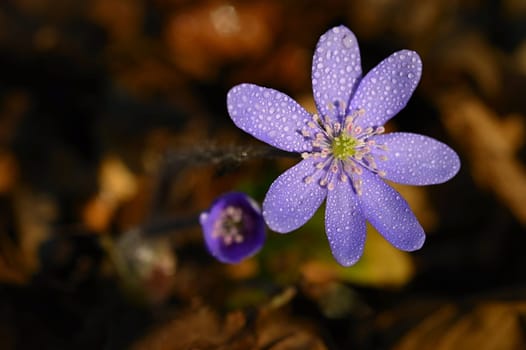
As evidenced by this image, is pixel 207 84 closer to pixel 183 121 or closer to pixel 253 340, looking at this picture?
pixel 183 121

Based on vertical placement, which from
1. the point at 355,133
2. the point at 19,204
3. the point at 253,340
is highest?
the point at 19,204

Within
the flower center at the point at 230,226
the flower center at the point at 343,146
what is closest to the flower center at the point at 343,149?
the flower center at the point at 343,146

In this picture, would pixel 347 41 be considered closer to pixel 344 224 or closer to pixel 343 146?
pixel 343 146

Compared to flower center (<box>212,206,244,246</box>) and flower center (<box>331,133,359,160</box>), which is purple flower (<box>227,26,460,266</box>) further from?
flower center (<box>212,206,244,246</box>)

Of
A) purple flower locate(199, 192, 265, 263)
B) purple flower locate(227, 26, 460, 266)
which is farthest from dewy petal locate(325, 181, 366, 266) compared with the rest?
purple flower locate(199, 192, 265, 263)

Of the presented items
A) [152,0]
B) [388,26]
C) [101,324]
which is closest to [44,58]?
[152,0]

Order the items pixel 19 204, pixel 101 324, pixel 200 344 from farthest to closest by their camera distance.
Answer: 1. pixel 19 204
2. pixel 101 324
3. pixel 200 344
